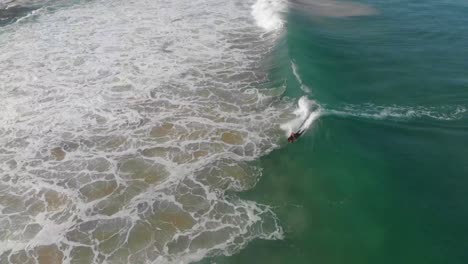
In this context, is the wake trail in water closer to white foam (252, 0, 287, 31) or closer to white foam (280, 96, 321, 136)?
white foam (280, 96, 321, 136)

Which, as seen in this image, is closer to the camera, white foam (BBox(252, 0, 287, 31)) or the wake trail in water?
the wake trail in water

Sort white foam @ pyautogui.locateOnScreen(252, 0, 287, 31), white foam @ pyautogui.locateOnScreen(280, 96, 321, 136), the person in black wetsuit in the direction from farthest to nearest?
white foam @ pyautogui.locateOnScreen(252, 0, 287, 31), white foam @ pyautogui.locateOnScreen(280, 96, 321, 136), the person in black wetsuit

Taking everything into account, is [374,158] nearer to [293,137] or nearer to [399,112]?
[293,137]

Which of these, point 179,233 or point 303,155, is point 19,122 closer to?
point 179,233

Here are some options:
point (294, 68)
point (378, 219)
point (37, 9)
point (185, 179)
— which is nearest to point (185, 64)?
point (294, 68)

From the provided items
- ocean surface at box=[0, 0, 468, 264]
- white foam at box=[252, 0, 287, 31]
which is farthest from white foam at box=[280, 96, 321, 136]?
white foam at box=[252, 0, 287, 31]

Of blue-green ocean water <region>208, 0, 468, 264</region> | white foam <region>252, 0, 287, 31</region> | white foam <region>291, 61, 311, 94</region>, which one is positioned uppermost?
white foam <region>252, 0, 287, 31</region>
